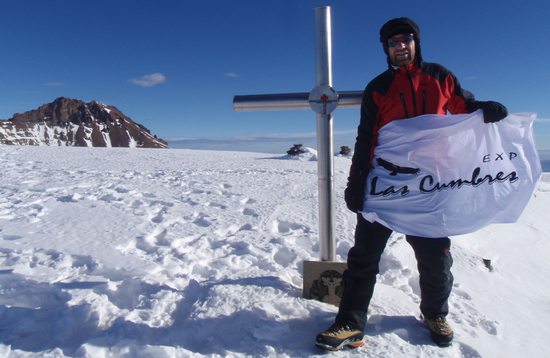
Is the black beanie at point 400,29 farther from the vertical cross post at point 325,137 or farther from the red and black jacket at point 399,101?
the vertical cross post at point 325,137

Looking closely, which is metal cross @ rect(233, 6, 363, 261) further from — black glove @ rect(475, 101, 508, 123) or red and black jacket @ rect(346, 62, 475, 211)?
black glove @ rect(475, 101, 508, 123)

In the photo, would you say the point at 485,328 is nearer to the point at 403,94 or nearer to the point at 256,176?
the point at 403,94

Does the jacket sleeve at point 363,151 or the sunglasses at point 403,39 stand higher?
the sunglasses at point 403,39

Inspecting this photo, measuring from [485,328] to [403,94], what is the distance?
158 cm

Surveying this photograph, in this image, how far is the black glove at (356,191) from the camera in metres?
2.08

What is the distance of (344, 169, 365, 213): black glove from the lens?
6.81 feet

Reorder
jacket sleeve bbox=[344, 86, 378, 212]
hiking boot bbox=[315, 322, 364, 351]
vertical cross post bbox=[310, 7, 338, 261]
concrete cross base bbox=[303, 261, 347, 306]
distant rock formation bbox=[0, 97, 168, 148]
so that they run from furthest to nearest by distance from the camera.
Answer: distant rock formation bbox=[0, 97, 168, 148] → concrete cross base bbox=[303, 261, 347, 306] → vertical cross post bbox=[310, 7, 338, 261] → jacket sleeve bbox=[344, 86, 378, 212] → hiking boot bbox=[315, 322, 364, 351]

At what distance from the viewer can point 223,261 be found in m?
3.15

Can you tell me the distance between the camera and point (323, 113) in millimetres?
2332

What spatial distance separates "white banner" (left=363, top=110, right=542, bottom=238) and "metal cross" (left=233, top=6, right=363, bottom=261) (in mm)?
395

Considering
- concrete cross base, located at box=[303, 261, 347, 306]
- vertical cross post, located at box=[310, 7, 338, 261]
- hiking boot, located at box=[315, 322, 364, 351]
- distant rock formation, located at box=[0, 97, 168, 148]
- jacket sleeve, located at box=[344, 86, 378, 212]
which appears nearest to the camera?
hiking boot, located at box=[315, 322, 364, 351]

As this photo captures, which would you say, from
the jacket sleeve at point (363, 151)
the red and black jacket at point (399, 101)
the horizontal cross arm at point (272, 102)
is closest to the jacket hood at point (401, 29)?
the red and black jacket at point (399, 101)

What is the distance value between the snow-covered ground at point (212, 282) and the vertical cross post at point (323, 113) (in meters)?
0.17

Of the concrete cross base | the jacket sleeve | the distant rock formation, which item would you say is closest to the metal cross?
the concrete cross base
